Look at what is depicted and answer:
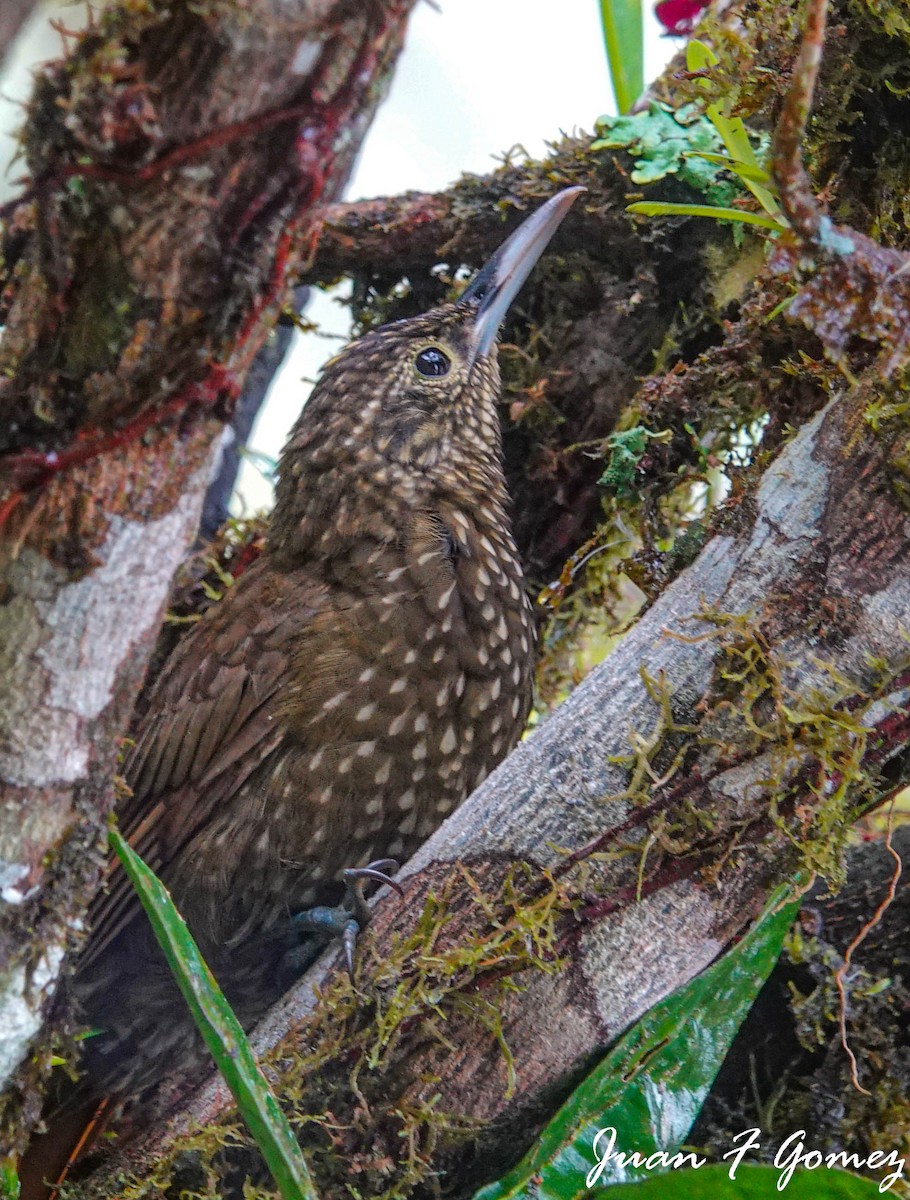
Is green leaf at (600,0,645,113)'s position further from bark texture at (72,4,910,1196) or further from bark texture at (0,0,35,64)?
bark texture at (0,0,35,64)

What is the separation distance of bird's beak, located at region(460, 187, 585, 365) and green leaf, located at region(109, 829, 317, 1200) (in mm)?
1691

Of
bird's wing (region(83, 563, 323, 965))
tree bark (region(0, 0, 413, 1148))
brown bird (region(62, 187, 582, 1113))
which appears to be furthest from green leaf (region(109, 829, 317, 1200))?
bird's wing (region(83, 563, 323, 965))

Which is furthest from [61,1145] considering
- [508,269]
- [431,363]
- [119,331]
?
[508,269]

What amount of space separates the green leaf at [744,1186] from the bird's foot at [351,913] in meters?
0.53

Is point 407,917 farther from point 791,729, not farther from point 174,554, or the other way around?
point 174,554

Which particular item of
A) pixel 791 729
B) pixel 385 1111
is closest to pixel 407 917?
pixel 385 1111

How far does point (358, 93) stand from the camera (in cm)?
117

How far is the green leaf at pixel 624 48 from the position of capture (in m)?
2.79

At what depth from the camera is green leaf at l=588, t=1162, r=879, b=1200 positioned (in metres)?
1.69

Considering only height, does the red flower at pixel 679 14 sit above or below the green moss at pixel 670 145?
above

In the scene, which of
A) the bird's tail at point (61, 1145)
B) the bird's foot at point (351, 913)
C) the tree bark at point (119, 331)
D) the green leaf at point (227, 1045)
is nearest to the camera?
the tree bark at point (119, 331)

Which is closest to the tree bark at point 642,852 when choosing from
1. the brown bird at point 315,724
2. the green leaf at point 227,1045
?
the green leaf at point 227,1045

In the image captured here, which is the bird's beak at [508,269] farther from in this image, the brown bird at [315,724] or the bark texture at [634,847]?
the bark texture at [634,847]

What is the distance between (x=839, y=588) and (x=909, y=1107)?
0.95 meters
